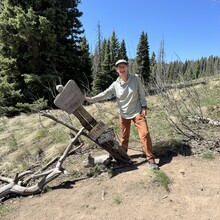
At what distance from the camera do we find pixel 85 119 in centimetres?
494

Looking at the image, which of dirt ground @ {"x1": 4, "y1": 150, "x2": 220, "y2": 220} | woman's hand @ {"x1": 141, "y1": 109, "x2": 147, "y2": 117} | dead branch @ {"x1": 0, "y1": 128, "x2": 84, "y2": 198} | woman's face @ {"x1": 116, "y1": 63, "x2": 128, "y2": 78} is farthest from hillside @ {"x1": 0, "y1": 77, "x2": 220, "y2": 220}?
woman's face @ {"x1": 116, "y1": 63, "x2": 128, "y2": 78}

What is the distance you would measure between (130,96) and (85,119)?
2.81 feet

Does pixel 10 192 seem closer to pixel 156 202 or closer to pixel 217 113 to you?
pixel 156 202

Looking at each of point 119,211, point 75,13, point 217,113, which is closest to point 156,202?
point 119,211

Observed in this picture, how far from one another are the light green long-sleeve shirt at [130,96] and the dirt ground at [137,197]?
3.10 feet

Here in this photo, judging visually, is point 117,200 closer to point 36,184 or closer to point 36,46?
point 36,184

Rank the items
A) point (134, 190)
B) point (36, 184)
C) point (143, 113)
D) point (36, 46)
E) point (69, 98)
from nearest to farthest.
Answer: point (134, 190) → point (69, 98) → point (143, 113) → point (36, 184) → point (36, 46)

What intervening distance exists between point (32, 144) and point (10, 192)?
2628mm

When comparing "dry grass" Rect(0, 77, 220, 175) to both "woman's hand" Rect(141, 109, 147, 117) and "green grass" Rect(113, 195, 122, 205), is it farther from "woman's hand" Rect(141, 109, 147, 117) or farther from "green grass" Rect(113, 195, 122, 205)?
"green grass" Rect(113, 195, 122, 205)

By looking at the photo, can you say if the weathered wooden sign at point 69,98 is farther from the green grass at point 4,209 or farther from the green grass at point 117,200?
the green grass at point 4,209

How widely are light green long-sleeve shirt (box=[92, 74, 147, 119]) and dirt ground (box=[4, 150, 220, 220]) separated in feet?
3.10

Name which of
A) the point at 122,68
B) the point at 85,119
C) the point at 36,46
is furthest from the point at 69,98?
the point at 36,46

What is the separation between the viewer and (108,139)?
16.1 ft

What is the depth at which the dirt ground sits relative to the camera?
366 centimetres
